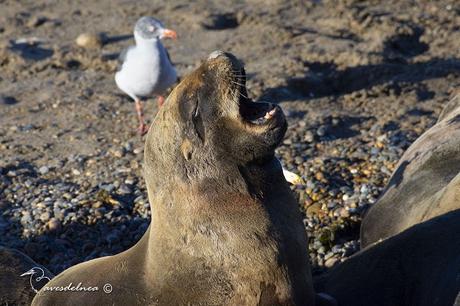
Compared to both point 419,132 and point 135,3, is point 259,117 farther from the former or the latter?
point 135,3

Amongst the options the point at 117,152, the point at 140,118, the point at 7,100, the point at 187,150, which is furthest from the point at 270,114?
the point at 7,100

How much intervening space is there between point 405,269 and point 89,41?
21.4ft

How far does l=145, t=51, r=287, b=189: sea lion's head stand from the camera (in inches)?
141

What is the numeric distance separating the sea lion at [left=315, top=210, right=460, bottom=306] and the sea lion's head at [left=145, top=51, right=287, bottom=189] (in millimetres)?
780

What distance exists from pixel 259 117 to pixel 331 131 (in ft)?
11.6

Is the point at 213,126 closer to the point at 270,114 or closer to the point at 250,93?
the point at 270,114

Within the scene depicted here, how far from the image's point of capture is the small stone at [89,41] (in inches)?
388

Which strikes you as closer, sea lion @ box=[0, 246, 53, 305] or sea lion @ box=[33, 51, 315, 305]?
sea lion @ box=[33, 51, 315, 305]

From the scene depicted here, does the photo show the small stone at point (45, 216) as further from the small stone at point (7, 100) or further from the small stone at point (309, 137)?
the small stone at point (7, 100)

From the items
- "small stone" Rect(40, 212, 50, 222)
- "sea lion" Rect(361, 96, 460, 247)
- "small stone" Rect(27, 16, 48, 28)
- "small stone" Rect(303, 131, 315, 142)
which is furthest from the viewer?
"small stone" Rect(27, 16, 48, 28)

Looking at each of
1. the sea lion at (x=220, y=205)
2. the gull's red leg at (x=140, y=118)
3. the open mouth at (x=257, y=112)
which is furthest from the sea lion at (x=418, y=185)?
the gull's red leg at (x=140, y=118)

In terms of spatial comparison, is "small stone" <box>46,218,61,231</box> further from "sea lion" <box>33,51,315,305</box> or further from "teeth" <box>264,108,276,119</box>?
"teeth" <box>264,108,276,119</box>

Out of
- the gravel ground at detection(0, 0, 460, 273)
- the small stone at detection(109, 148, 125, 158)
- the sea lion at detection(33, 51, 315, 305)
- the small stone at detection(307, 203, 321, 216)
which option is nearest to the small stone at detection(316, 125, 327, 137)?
the gravel ground at detection(0, 0, 460, 273)

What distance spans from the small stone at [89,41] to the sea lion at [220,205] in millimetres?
6286
